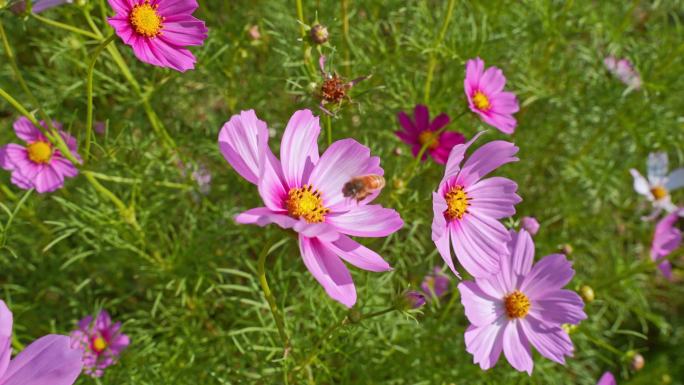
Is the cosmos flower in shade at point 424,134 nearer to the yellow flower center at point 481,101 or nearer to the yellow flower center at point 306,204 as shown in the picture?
the yellow flower center at point 481,101

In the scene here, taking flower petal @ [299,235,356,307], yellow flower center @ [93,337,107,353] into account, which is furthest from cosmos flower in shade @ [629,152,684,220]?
yellow flower center @ [93,337,107,353]

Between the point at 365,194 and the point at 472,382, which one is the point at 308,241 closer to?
the point at 365,194

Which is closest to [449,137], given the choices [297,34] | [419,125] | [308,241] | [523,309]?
[419,125]

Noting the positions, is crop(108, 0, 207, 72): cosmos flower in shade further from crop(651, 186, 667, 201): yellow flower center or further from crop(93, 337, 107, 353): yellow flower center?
crop(651, 186, 667, 201): yellow flower center

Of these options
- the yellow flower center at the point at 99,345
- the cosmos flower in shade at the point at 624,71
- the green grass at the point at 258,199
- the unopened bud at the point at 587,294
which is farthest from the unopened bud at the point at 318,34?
the cosmos flower in shade at the point at 624,71

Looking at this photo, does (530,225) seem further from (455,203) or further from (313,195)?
(313,195)

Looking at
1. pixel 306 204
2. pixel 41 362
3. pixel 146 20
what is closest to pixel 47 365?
pixel 41 362
